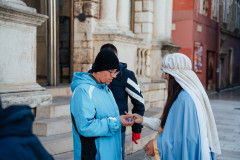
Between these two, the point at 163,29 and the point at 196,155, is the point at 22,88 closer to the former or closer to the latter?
the point at 196,155

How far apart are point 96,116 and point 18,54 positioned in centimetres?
252

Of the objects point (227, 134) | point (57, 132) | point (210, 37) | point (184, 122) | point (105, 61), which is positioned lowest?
point (227, 134)

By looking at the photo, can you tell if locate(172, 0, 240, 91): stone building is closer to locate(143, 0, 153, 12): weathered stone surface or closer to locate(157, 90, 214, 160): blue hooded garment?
locate(143, 0, 153, 12): weathered stone surface

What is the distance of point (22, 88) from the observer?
4.56 metres

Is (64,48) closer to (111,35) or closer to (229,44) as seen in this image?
(111,35)

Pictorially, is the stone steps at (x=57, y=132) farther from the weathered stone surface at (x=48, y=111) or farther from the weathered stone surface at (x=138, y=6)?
the weathered stone surface at (x=138, y=6)

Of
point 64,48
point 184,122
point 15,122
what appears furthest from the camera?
point 64,48

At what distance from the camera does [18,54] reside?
449 centimetres

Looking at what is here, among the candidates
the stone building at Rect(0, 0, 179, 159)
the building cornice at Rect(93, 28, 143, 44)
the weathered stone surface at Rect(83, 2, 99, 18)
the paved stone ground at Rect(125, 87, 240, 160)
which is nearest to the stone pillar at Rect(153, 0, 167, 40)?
the stone building at Rect(0, 0, 179, 159)

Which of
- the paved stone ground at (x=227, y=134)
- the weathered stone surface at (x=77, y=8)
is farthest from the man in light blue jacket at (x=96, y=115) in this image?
the weathered stone surface at (x=77, y=8)

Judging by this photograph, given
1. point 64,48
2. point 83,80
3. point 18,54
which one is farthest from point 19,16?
point 64,48

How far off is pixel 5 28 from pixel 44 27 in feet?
9.41

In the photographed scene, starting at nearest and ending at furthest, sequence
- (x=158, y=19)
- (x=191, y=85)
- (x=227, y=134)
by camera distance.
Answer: (x=191, y=85), (x=227, y=134), (x=158, y=19)

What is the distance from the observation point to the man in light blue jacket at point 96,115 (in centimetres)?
235
